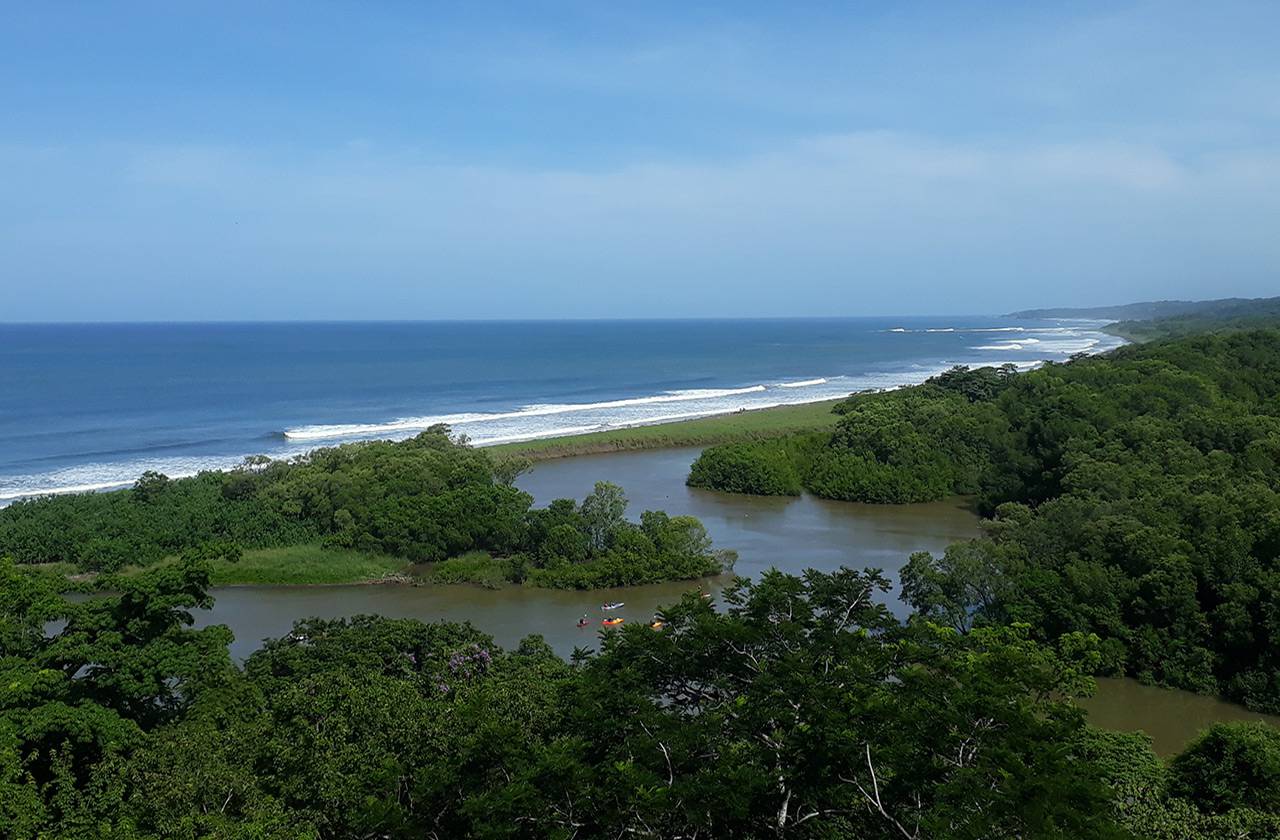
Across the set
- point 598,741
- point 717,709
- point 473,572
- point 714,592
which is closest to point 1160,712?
point 714,592

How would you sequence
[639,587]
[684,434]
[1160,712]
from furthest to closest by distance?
[684,434], [639,587], [1160,712]

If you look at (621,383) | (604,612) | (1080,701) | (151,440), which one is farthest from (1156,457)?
(621,383)

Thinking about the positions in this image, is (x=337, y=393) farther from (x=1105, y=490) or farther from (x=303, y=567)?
(x=1105, y=490)

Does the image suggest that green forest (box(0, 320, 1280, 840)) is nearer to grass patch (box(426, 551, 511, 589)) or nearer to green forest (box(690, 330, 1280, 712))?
green forest (box(690, 330, 1280, 712))

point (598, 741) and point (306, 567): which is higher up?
point (598, 741)

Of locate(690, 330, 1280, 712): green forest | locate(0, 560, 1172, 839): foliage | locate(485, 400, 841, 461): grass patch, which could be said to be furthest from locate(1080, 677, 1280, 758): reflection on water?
locate(485, 400, 841, 461): grass patch

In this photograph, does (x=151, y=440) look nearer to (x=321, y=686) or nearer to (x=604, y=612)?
(x=604, y=612)

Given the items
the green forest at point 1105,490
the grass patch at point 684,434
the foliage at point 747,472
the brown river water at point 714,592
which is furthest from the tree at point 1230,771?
the grass patch at point 684,434
